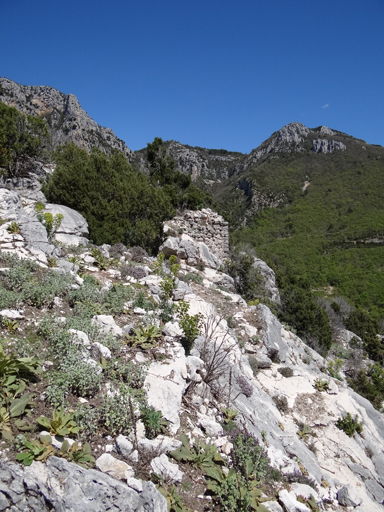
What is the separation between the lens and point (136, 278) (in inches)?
336

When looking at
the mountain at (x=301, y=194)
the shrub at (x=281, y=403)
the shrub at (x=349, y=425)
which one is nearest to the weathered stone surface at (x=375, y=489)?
the shrub at (x=349, y=425)

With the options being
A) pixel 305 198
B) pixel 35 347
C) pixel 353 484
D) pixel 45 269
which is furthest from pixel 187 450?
pixel 305 198

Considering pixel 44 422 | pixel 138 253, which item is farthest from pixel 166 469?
pixel 138 253

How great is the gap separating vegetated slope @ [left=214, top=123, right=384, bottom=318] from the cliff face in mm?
30455

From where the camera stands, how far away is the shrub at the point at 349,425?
634 cm

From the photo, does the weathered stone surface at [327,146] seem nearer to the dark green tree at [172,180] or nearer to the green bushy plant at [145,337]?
the dark green tree at [172,180]

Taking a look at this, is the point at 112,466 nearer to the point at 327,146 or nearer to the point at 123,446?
the point at 123,446

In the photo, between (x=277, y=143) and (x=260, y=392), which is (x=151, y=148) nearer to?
(x=260, y=392)

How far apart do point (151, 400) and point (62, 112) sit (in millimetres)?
83402

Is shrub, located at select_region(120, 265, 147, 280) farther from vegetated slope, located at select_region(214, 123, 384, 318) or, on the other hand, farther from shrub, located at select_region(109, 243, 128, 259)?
vegetated slope, located at select_region(214, 123, 384, 318)

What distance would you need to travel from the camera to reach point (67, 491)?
8.21ft

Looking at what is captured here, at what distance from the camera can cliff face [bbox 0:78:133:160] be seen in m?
57.5

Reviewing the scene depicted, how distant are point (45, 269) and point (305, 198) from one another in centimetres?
6192

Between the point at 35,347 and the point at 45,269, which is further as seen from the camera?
the point at 45,269
